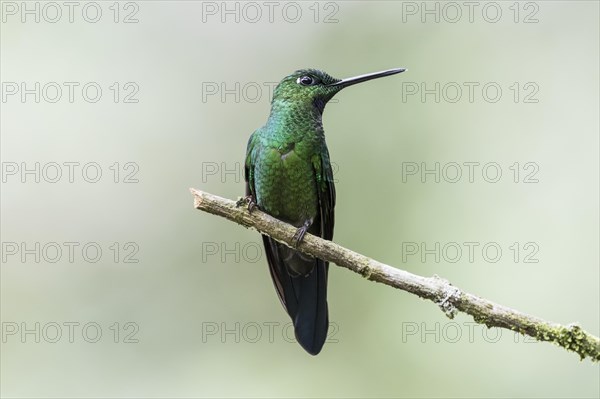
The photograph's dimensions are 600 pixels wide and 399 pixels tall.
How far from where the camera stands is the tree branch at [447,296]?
12.0 ft

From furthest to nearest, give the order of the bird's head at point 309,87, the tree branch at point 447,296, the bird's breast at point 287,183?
the bird's head at point 309,87 → the bird's breast at point 287,183 → the tree branch at point 447,296

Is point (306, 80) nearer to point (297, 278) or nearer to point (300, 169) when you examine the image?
point (300, 169)

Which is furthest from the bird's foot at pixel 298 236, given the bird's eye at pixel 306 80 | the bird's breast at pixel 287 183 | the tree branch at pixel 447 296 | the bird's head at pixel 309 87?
the bird's eye at pixel 306 80

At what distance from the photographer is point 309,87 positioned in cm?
513

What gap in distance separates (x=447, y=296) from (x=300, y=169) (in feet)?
5.08

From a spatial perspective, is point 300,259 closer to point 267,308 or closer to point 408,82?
point 267,308

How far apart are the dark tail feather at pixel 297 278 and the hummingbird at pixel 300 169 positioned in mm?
11

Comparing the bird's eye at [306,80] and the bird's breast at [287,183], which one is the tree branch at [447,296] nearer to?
the bird's breast at [287,183]

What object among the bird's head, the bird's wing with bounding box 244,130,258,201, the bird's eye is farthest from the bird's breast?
the bird's eye

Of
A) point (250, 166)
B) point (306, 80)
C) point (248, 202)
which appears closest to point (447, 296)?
point (248, 202)

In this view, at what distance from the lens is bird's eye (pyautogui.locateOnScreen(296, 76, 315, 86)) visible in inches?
203

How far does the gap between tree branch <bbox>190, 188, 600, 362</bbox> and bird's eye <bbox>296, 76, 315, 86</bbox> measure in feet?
3.96

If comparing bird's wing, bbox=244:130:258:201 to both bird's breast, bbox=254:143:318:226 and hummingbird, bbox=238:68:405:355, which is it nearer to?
hummingbird, bbox=238:68:405:355

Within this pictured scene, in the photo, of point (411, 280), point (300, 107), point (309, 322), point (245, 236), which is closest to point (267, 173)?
point (300, 107)
